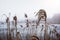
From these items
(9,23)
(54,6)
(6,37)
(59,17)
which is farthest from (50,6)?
(6,37)

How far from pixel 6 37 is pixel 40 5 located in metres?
0.65

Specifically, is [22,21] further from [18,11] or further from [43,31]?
[43,31]

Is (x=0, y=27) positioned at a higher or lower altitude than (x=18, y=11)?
lower

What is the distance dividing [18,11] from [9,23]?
0.68 ft

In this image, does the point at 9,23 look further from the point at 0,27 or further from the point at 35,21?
the point at 35,21

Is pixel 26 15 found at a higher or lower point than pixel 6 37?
higher

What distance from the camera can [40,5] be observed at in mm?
1709

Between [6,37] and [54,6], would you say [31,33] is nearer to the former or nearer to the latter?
[6,37]

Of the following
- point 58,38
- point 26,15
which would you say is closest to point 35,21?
point 26,15

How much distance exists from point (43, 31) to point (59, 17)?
302mm

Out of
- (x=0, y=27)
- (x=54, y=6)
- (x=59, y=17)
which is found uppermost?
(x=54, y=6)

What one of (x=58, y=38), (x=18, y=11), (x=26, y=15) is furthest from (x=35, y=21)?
(x=58, y=38)

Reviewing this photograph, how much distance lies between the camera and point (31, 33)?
169 cm

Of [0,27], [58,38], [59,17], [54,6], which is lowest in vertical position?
[58,38]
